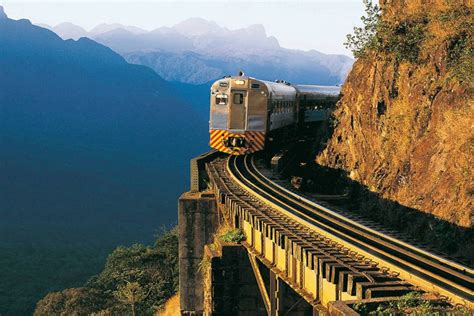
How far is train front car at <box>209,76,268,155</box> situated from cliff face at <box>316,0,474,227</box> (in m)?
4.92

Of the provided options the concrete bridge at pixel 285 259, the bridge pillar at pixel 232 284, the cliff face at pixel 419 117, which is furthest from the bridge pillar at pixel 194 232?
the cliff face at pixel 419 117

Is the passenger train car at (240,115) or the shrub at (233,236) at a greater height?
the passenger train car at (240,115)

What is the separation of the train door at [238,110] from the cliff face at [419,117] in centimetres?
580

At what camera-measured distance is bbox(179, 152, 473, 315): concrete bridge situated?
9.61 m

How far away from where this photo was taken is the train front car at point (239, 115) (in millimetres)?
27922

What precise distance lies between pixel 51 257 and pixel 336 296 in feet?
A: 336

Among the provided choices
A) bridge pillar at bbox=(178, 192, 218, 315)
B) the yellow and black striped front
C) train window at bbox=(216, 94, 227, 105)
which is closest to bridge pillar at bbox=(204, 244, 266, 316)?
bridge pillar at bbox=(178, 192, 218, 315)

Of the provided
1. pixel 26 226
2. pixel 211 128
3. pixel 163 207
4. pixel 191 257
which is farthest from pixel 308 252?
pixel 163 207

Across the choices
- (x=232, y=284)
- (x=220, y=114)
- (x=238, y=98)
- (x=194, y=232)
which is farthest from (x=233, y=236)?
(x=238, y=98)

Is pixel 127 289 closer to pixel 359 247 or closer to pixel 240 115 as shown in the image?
pixel 240 115

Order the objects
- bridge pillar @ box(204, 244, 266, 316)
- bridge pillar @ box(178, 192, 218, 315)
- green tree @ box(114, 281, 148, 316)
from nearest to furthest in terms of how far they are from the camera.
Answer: bridge pillar @ box(204, 244, 266, 316), bridge pillar @ box(178, 192, 218, 315), green tree @ box(114, 281, 148, 316)

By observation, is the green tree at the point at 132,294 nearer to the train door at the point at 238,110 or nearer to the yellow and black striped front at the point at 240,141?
the yellow and black striped front at the point at 240,141

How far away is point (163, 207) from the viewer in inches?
6540

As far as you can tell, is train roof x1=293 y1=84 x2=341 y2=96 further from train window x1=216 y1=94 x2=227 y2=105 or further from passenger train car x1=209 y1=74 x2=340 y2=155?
train window x1=216 y1=94 x2=227 y2=105
